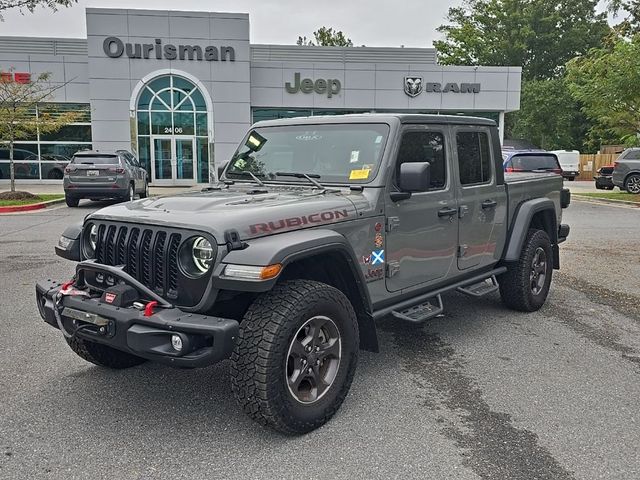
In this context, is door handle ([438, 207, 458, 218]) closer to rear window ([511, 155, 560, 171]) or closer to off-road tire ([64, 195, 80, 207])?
rear window ([511, 155, 560, 171])

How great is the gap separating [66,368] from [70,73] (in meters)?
25.6

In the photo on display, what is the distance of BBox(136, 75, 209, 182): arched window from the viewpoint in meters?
26.2

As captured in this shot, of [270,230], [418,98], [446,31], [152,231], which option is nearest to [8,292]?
[152,231]

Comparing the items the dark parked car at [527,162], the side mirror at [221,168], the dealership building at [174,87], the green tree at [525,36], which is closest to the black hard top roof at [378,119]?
the side mirror at [221,168]

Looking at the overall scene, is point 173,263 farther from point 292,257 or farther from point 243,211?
point 292,257

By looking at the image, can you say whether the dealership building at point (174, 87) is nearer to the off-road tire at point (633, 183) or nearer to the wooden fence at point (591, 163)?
the off-road tire at point (633, 183)

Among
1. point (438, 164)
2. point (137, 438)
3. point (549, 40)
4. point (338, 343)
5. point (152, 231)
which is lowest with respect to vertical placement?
point (137, 438)

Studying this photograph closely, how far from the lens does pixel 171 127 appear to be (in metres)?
26.3

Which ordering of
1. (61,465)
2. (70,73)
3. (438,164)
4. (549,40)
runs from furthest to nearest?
1. (549,40)
2. (70,73)
3. (438,164)
4. (61,465)

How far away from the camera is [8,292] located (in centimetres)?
691

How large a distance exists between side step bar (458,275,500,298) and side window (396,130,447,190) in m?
1.04

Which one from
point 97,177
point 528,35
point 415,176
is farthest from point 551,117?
point 415,176

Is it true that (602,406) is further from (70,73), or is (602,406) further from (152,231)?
(70,73)

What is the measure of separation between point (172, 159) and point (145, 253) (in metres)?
23.8
